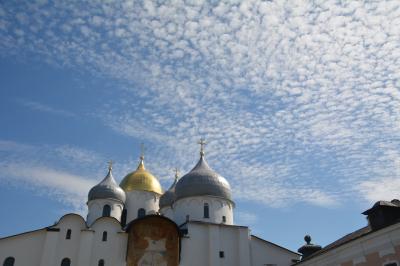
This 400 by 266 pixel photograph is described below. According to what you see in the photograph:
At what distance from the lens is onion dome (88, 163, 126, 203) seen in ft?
123

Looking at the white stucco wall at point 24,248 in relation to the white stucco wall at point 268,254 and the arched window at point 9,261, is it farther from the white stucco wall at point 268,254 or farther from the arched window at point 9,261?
the white stucco wall at point 268,254

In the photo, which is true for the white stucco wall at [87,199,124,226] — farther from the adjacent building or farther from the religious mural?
the adjacent building

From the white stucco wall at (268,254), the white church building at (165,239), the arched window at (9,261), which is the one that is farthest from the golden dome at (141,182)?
the arched window at (9,261)

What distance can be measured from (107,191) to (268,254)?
53.5ft

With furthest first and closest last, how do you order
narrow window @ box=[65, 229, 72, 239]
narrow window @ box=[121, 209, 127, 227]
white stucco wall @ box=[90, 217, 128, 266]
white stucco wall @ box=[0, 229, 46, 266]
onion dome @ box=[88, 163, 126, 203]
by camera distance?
narrow window @ box=[121, 209, 127, 227] < onion dome @ box=[88, 163, 126, 203] < narrow window @ box=[65, 229, 72, 239] < white stucco wall @ box=[90, 217, 128, 266] < white stucco wall @ box=[0, 229, 46, 266]

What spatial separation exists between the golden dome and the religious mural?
12.3 metres

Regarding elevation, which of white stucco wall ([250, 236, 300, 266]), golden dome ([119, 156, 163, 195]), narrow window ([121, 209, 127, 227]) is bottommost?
white stucco wall ([250, 236, 300, 266])

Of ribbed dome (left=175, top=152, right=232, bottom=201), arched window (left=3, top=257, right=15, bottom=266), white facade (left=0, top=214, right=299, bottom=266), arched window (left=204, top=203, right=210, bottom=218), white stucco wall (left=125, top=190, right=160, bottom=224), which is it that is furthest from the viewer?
white stucco wall (left=125, top=190, right=160, bottom=224)

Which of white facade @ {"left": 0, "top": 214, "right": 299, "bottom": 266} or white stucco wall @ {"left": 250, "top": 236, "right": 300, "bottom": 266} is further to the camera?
white stucco wall @ {"left": 250, "top": 236, "right": 300, "bottom": 266}

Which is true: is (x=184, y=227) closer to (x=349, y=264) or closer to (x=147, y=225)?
(x=147, y=225)

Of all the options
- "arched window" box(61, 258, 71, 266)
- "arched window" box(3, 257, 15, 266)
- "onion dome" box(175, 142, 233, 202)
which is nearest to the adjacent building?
"onion dome" box(175, 142, 233, 202)

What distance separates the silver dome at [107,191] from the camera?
123ft

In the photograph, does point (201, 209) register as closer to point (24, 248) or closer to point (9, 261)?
point (24, 248)

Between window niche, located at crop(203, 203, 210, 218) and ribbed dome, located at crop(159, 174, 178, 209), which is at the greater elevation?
ribbed dome, located at crop(159, 174, 178, 209)
